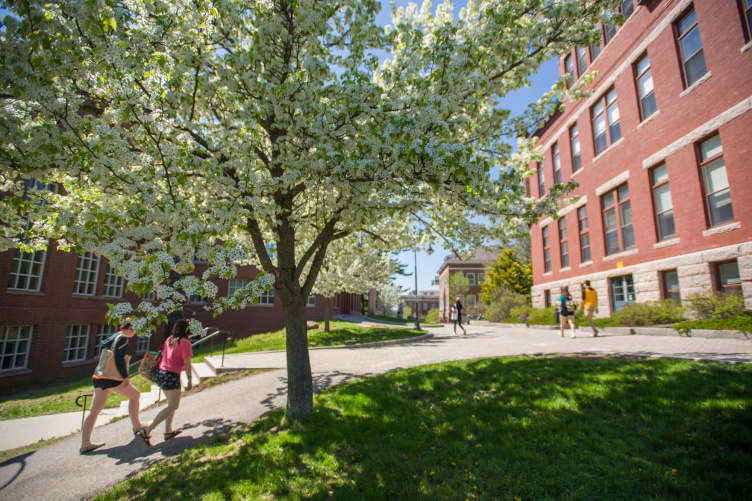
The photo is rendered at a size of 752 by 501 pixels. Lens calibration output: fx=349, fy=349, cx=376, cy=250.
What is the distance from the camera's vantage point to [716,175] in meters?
11.8

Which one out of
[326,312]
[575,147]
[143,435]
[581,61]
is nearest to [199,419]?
[143,435]

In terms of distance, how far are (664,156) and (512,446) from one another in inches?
583

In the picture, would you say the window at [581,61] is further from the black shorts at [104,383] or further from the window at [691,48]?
the black shorts at [104,383]

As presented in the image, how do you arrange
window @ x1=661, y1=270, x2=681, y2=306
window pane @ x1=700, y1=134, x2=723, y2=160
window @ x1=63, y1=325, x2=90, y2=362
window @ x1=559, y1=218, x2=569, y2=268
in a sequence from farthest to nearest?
window @ x1=559, y1=218, x2=569, y2=268 < window @ x1=63, y1=325, x2=90, y2=362 < window @ x1=661, y1=270, x2=681, y2=306 < window pane @ x1=700, y1=134, x2=723, y2=160

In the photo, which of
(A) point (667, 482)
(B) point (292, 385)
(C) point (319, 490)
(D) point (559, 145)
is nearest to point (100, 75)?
(B) point (292, 385)

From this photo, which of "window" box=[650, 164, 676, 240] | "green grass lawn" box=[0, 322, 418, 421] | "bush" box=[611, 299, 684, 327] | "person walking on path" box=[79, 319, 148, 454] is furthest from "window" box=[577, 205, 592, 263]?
"person walking on path" box=[79, 319, 148, 454]

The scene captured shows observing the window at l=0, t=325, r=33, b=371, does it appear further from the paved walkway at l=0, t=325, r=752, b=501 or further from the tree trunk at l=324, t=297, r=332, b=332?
the tree trunk at l=324, t=297, r=332, b=332

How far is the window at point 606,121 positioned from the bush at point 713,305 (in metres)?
8.76

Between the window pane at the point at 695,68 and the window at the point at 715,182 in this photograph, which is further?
the window pane at the point at 695,68

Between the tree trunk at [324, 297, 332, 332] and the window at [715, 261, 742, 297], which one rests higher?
the window at [715, 261, 742, 297]

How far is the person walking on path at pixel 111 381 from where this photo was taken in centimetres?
567

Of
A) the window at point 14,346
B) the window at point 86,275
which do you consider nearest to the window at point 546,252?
the window at point 86,275

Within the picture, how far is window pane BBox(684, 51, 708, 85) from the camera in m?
12.3

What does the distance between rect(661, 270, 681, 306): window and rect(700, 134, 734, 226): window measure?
2.53 metres
